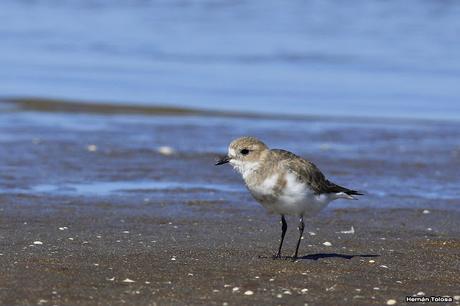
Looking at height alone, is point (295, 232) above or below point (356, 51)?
below

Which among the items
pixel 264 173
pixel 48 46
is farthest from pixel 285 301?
pixel 48 46

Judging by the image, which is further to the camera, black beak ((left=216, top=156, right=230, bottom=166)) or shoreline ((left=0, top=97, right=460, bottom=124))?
shoreline ((left=0, top=97, right=460, bottom=124))

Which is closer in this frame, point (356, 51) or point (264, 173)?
point (264, 173)

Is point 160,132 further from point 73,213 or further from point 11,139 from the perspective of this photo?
point 73,213

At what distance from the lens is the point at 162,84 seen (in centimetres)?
1983

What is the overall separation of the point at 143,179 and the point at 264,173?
4251mm

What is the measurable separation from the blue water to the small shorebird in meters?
8.97

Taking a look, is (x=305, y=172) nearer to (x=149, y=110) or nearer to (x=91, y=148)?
(x=91, y=148)

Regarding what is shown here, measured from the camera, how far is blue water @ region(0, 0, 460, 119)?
1852 centimetres

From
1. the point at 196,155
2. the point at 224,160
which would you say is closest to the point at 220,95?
the point at 196,155

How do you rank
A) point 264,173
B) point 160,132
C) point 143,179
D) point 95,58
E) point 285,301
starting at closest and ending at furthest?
point 285,301, point 264,173, point 143,179, point 160,132, point 95,58

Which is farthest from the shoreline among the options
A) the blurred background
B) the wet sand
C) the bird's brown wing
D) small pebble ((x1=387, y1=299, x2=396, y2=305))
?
small pebble ((x1=387, y1=299, x2=396, y2=305))

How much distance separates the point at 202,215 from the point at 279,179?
2301 mm

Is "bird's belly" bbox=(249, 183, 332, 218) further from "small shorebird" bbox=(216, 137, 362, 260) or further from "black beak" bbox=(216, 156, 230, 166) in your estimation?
"black beak" bbox=(216, 156, 230, 166)
